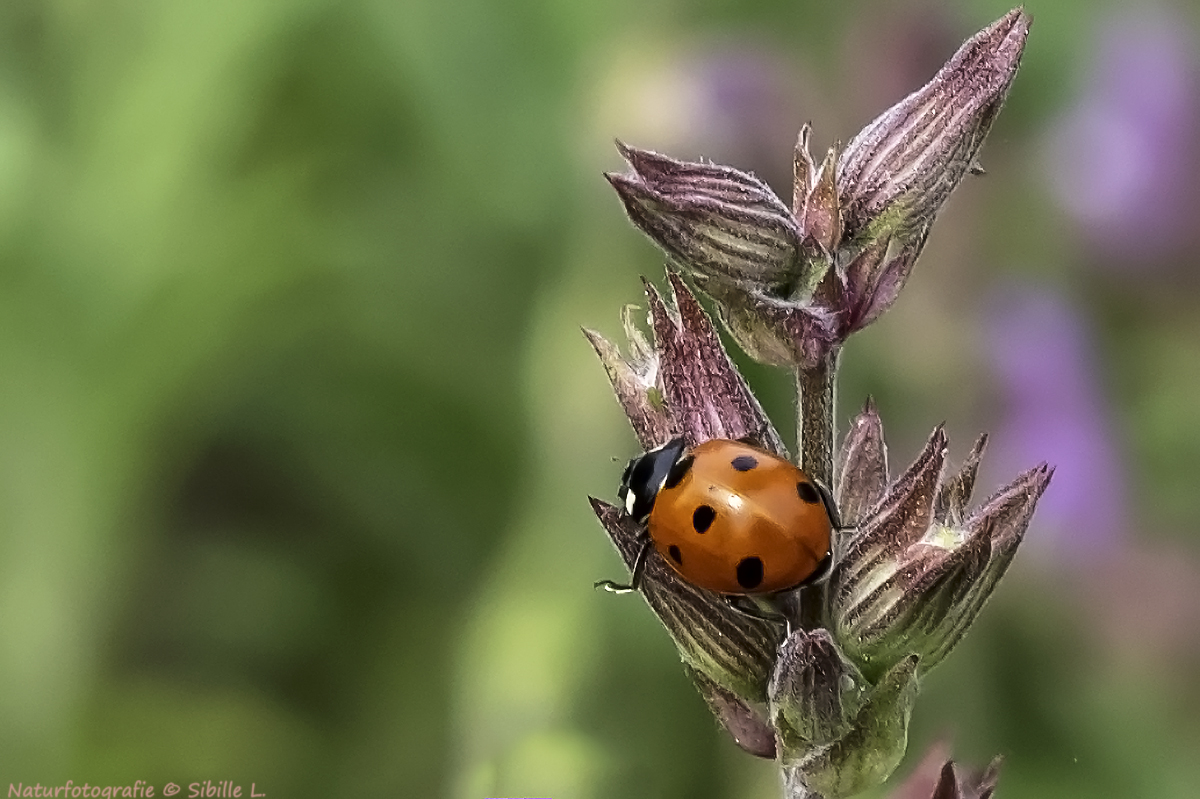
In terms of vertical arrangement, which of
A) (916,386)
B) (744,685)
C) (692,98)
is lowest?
(916,386)

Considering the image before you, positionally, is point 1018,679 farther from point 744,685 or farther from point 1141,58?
point 744,685

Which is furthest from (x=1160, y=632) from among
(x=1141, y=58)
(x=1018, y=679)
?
(x=1141, y=58)

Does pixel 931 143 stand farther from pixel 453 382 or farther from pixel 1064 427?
pixel 453 382

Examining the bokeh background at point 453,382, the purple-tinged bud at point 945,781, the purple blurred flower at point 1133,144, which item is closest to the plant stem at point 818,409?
the purple-tinged bud at point 945,781

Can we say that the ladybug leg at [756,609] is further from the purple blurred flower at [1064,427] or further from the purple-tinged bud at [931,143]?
the purple blurred flower at [1064,427]

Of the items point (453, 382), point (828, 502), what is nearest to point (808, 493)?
point (828, 502)
